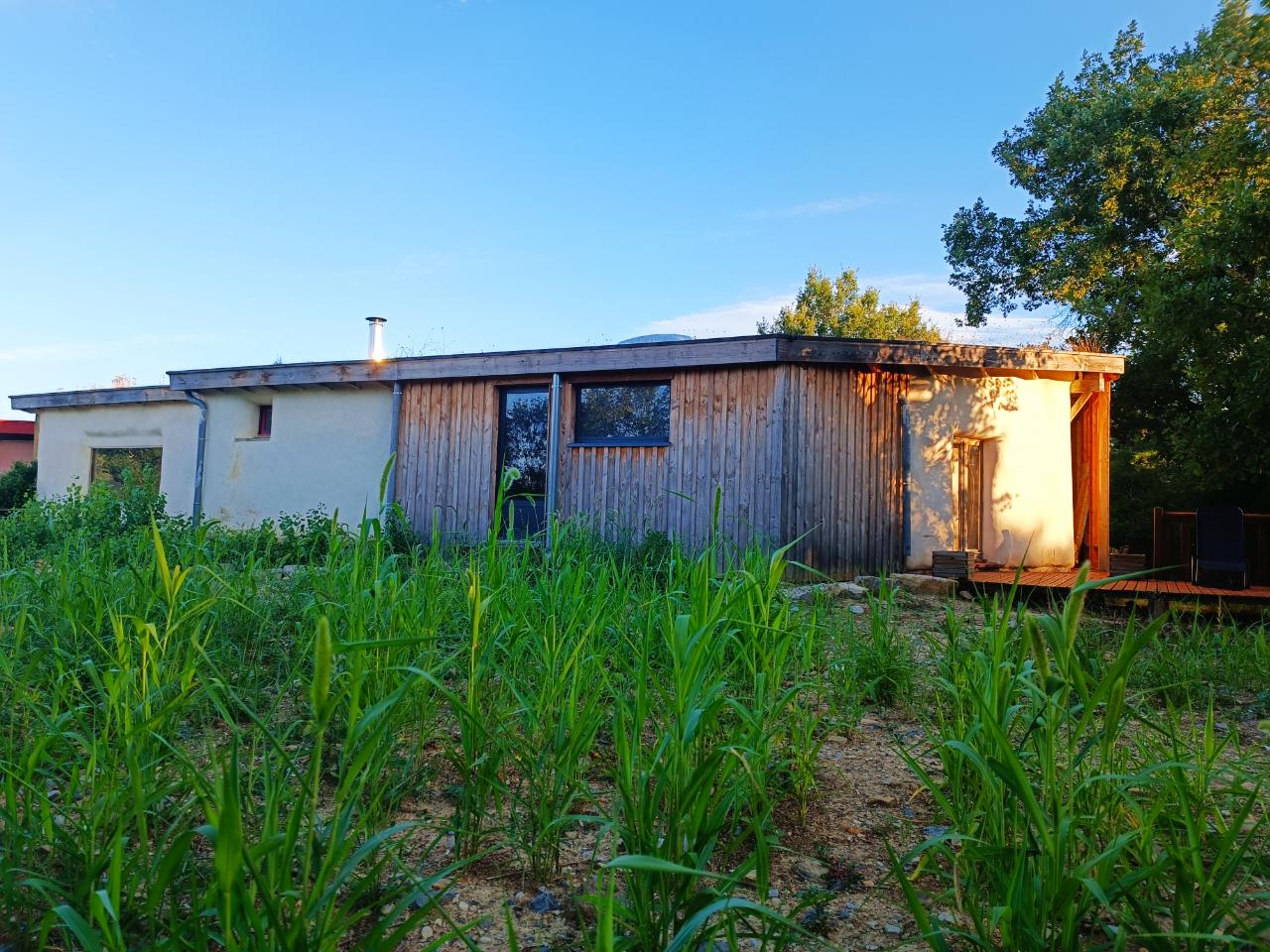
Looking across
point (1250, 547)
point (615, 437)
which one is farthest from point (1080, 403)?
point (615, 437)

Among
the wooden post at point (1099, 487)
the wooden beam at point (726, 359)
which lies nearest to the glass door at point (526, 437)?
the wooden beam at point (726, 359)

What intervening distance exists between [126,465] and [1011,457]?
18.7 metres

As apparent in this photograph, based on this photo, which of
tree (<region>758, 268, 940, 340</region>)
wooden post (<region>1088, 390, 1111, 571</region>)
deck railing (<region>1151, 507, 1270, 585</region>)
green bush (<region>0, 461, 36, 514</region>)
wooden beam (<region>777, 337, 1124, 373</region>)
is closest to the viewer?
wooden beam (<region>777, 337, 1124, 373</region>)

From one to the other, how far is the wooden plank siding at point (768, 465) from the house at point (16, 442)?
666 inches

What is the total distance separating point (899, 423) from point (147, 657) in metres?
8.81

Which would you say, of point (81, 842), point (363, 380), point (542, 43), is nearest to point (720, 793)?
point (81, 842)

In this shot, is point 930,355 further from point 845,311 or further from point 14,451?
point 14,451

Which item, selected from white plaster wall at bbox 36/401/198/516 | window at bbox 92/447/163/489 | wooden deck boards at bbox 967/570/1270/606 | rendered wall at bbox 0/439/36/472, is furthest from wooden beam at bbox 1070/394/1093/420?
rendered wall at bbox 0/439/36/472

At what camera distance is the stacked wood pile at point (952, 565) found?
8492 millimetres

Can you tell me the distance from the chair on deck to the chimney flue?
11.6 metres

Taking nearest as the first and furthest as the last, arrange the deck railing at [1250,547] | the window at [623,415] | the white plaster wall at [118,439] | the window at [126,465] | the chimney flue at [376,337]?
the window at [623,415] → the deck railing at [1250,547] → the chimney flue at [376,337] → the white plaster wall at [118,439] → the window at [126,465]

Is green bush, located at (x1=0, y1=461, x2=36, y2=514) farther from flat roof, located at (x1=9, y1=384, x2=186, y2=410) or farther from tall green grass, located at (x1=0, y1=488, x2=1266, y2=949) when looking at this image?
tall green grass, located at (x1=0, y1=488, x2=1266, y2=949)

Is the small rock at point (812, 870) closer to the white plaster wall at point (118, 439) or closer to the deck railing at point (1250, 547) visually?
the deck railing at point (1250, 547)

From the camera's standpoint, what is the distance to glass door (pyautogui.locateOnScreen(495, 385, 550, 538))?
10.4 meters
